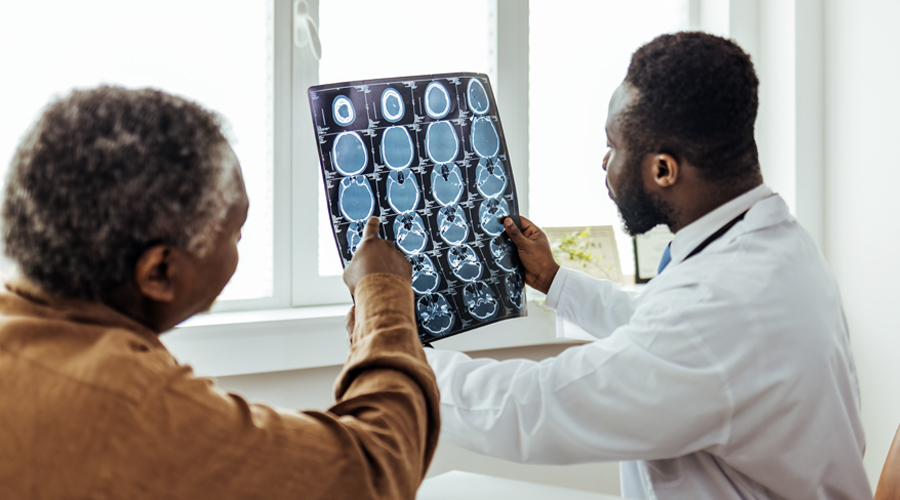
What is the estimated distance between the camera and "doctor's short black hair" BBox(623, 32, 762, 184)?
1.11m

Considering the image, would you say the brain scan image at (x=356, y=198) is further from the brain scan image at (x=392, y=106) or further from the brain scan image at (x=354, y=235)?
the brain scan image at (x=392, y=106)

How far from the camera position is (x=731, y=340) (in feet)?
3.25

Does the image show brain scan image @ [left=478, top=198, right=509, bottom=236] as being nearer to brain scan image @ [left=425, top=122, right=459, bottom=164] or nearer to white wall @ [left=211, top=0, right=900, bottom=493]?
brain scan image @ [left=425, top=122, right=459, bottom=164]

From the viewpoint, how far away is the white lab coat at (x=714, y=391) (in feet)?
3.24

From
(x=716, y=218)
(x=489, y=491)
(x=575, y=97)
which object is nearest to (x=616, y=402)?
(x=489, y=491)

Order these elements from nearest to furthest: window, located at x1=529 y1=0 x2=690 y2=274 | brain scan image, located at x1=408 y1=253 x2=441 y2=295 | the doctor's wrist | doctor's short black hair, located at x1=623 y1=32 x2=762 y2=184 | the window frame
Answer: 1. doctor's short black hair, located at x1=623 y1=32 x2=762 y2=184
2. brain scan image, located at x1=408 y1=253 x2=441 y2=295
3. the doctor's wrist
4. the window frame
5. window, located at x1=529 y1=0 x2=690 y2=274

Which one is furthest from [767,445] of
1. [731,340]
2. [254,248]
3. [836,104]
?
[836,104]

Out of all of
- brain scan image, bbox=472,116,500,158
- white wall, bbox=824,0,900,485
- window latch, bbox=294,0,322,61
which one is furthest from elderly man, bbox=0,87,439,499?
white wall, bbox=824,0,900,485

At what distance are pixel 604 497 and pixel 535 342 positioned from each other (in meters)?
1.01

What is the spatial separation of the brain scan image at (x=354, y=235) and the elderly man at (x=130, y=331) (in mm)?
453

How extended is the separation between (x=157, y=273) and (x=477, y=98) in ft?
2.62

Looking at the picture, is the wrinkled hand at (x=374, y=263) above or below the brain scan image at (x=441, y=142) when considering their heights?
below

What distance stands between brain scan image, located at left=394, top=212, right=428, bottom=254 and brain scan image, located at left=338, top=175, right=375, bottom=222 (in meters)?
0.06

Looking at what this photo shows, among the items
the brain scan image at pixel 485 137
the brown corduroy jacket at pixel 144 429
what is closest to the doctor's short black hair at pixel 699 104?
the brain scan image at pixel 485 137
